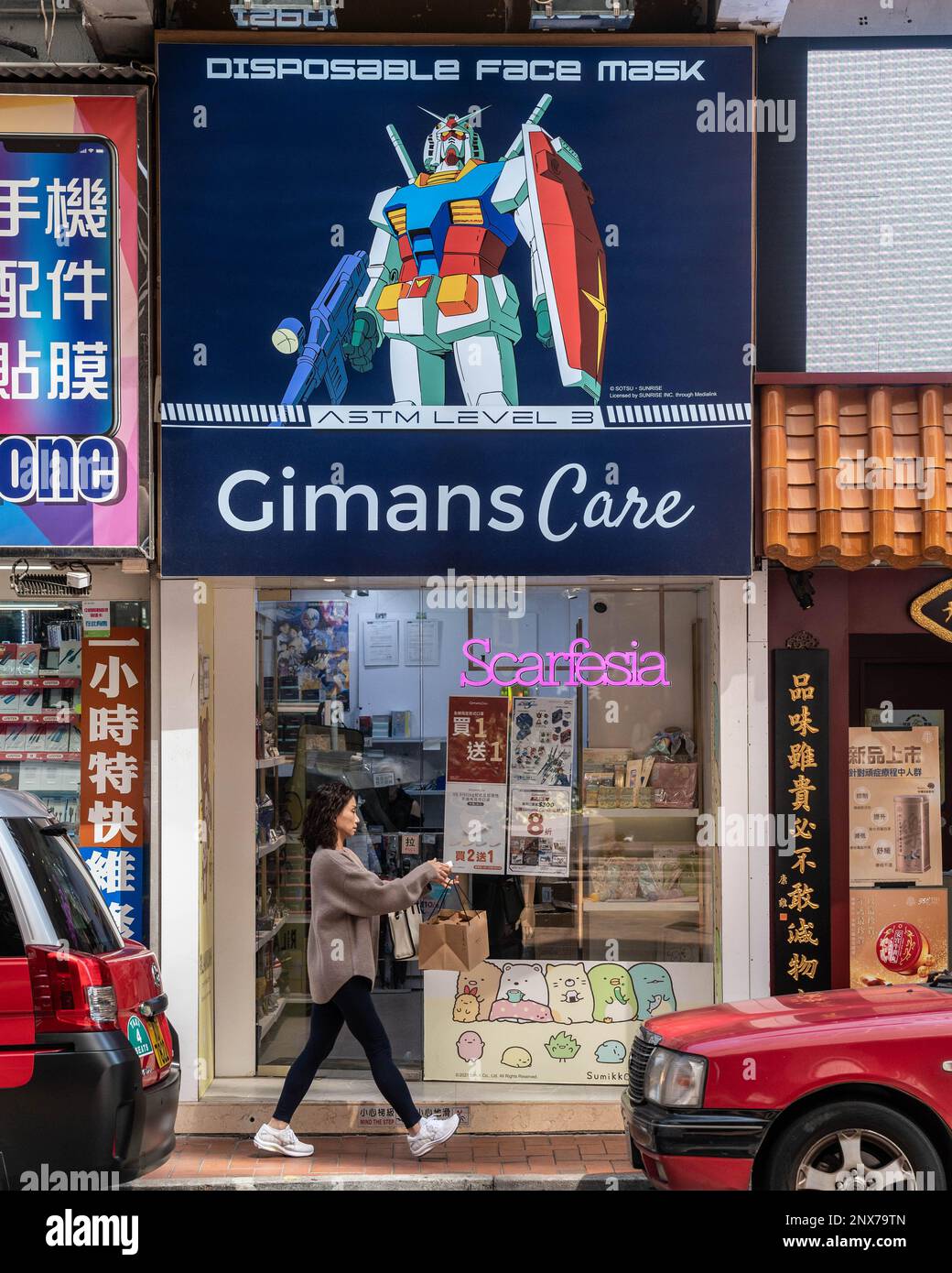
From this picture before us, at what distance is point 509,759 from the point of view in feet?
28.8

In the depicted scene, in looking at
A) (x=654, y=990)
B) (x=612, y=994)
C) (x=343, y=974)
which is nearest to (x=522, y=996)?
(x=612, y=994)

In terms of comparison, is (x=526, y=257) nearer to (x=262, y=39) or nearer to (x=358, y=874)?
(x=262, y=39)

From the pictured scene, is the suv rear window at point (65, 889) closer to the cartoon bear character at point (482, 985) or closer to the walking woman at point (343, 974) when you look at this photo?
the walking woman at point (343, 974)

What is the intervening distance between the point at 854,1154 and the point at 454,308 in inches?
206

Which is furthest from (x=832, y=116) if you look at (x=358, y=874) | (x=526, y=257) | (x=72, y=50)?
(x=358, y=874)

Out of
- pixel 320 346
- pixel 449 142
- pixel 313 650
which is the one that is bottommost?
pixel 313 650

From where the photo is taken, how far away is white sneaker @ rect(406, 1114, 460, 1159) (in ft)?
23.9

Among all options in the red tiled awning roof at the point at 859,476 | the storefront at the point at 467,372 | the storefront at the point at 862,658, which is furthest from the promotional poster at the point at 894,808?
the red tiled awning roof at the point at 859,476

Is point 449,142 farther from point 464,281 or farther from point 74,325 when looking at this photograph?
point 74,325

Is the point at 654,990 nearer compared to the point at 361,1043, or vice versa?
the point at 361,1043
